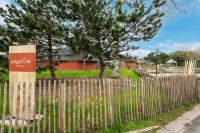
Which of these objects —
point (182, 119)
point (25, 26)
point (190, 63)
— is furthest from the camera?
point (25, 26)

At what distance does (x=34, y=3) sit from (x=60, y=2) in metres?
2.40

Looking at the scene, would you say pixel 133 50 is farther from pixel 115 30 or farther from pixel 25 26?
pixel 25 26

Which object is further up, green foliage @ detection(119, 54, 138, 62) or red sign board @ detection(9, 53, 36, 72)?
green foliage @ detection(119, 54, 138, 62)

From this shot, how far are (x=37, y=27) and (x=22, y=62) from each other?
1222 cm

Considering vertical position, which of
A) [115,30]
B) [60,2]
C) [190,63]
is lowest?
[190,63]

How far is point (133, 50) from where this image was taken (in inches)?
957

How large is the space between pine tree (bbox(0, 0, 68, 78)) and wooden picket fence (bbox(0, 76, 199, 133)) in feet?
37.0

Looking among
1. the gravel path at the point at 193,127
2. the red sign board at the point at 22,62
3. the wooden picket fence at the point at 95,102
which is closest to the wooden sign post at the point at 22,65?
the red sign board at the point at 22,62

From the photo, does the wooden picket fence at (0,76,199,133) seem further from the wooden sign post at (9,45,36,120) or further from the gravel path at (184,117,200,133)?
the gravel path at (184,117,200,133)

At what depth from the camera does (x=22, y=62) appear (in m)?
10.3

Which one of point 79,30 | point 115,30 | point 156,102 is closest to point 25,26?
point 79,30

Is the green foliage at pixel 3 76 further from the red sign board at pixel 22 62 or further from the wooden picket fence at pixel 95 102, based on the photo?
the wooden picket fence at pixel 95 102

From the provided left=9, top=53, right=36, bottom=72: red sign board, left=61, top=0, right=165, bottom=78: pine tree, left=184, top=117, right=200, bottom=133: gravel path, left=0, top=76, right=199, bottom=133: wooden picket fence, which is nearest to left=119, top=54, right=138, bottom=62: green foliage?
left=61, top=0, right=165, bottom=78: pine tree

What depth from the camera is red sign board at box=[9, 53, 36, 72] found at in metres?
10.1
